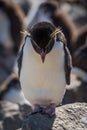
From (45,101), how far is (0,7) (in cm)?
992

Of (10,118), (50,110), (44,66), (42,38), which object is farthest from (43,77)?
(10,118)

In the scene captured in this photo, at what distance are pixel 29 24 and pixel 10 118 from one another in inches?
269

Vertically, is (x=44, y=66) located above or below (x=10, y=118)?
above

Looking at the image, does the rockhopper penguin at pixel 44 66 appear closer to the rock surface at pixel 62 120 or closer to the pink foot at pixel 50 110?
the pink foot at pixel 50 110

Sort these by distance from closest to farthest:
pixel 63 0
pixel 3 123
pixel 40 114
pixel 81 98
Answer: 1. pixel 40 114
2. pixel 3 123
3. pixel 81 98
4. pixel 63 0

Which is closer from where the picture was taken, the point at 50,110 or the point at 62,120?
the point at 62,120

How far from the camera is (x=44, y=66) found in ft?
22.5

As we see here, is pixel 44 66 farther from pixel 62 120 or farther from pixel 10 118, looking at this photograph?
pixel 10 118

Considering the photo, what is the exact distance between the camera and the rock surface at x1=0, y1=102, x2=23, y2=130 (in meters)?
8.66

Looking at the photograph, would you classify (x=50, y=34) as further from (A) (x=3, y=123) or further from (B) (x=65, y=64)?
(A) (x=3, y=123)

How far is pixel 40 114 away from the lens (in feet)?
22.2

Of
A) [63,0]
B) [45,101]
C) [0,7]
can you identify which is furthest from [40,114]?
[63,0]

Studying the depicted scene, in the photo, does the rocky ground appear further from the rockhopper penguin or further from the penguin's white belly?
the penguin's white belly

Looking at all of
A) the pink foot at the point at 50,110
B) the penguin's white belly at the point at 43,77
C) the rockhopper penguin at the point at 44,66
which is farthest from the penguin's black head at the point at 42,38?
the pink foot at the point at 50,110
